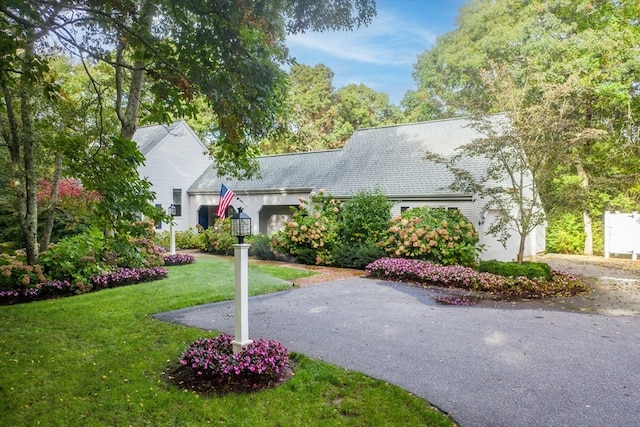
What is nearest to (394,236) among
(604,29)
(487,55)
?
(604,29)

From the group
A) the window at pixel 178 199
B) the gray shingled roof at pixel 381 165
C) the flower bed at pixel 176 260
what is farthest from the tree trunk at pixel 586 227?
the window at pixel 178 199

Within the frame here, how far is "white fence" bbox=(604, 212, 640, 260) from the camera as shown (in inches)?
640

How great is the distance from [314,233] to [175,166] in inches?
439

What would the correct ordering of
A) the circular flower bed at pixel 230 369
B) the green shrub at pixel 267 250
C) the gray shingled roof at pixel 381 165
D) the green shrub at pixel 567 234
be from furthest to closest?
the green shrub at pixel 567 234
the green shrub at pixel 267 250
the gray shingled roof at pixel 381 165
the circular flower bed at pixel 230 369

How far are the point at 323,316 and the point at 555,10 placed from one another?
18.7m

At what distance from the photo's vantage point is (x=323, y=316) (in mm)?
7676

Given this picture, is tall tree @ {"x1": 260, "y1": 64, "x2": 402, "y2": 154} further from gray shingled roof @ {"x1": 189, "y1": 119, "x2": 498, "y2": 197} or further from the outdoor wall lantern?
the outdoor wall lantern

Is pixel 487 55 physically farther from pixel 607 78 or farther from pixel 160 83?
pixel 160 83

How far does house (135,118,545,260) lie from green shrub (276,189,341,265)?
1.49m

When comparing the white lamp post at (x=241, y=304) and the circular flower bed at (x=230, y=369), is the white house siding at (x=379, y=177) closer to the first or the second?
the white lamp post at (x=241, y=304)

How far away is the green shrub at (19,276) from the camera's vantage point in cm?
894

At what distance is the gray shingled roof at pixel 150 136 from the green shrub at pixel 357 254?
12.0m

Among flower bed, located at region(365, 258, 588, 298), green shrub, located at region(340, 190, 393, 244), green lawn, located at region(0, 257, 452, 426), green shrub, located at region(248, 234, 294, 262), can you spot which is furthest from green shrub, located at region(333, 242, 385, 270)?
green lawn, located at region(0, 257, 452, 426)

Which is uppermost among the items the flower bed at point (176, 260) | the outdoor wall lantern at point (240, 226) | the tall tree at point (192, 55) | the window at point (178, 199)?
the tall tree at point (192, 55)
